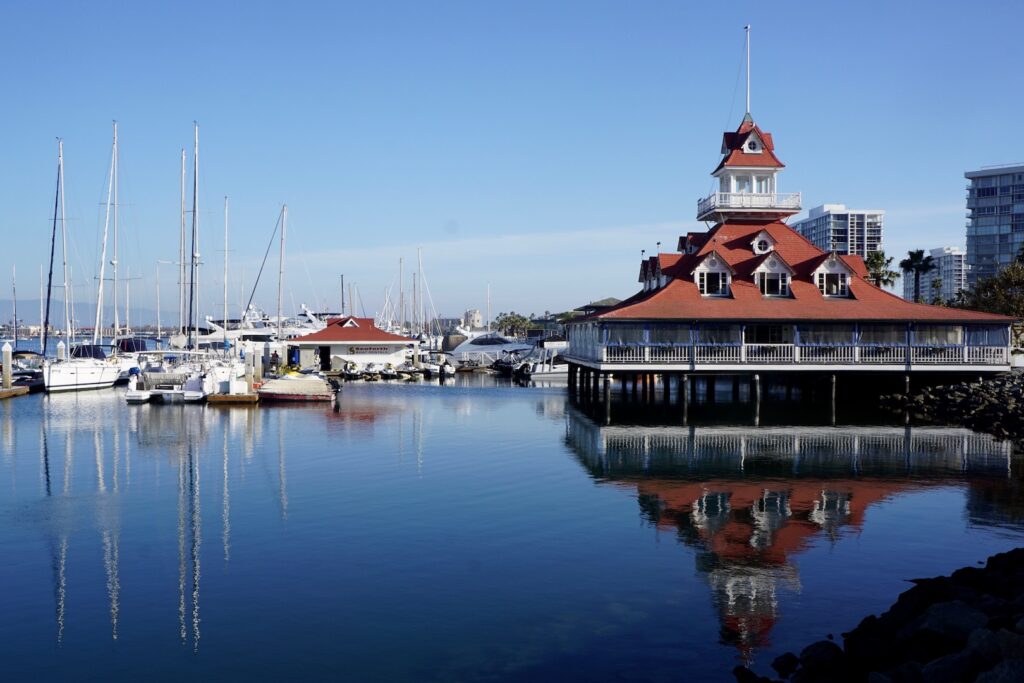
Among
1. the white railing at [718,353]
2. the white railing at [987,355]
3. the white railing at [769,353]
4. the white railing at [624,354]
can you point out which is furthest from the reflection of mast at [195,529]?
the white railing at [987,355]

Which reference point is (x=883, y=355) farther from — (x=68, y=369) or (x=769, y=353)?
(x=68, y=369)

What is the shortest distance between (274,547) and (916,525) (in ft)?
50.3

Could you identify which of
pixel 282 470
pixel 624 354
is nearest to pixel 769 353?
pixel 624 354

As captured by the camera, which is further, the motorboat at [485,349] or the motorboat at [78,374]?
the motorboat at [485,349]

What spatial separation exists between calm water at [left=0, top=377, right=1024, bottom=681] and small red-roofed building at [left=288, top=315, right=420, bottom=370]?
44775 millimetres

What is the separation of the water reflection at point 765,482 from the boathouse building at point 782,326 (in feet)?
14.0

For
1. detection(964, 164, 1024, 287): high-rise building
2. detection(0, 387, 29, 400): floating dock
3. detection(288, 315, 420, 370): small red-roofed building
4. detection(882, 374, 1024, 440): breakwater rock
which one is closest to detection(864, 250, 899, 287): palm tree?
detection(882, 374, 1024, 440): breakwater rock

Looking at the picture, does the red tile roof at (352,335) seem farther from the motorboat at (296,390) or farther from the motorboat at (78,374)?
the motorboat at (296,390)

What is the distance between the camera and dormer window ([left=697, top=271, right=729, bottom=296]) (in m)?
47.7

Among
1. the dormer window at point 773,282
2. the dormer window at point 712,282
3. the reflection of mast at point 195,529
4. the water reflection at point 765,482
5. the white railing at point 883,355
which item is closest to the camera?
the reflection of mast at point 195,529

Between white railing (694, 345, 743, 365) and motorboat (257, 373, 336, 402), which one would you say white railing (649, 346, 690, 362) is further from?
motorboat (257, 373, 336, 402)

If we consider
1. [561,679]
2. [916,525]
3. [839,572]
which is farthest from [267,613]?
[916,525]

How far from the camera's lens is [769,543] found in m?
21.0

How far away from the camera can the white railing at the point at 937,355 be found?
149ft
